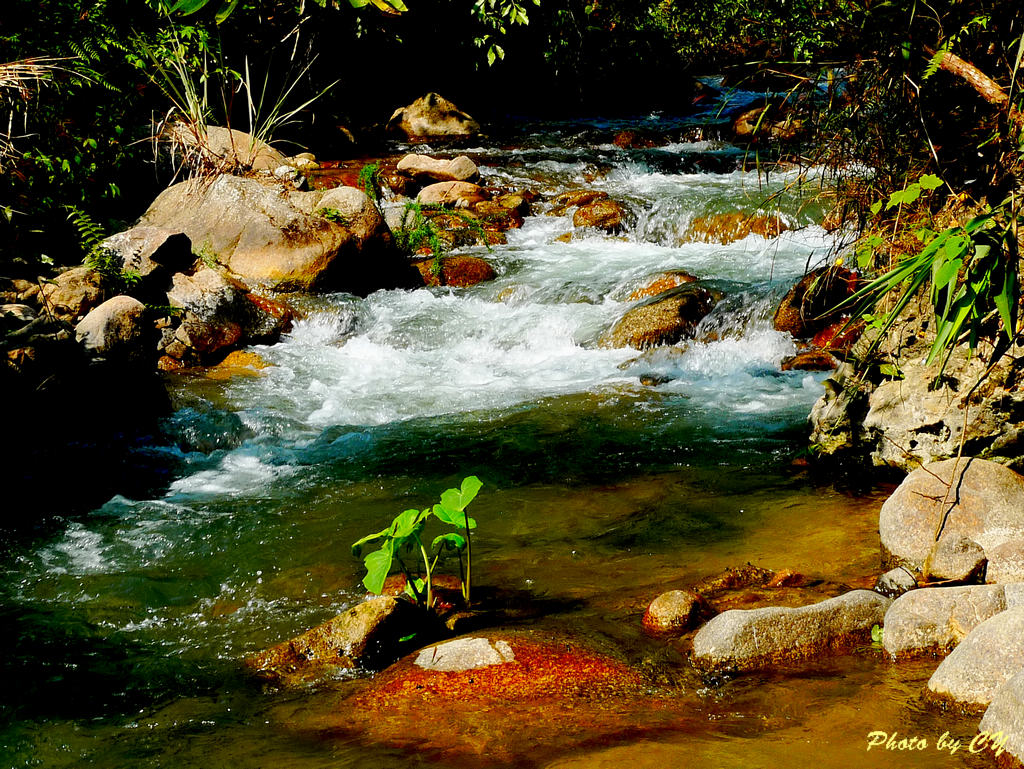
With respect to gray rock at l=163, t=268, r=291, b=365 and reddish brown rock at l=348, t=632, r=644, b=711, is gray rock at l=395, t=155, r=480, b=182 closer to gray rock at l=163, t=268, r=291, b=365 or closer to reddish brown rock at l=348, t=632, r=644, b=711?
gray rock at l=163, t=268, r=291, b=365

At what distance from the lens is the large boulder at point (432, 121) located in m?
17.8

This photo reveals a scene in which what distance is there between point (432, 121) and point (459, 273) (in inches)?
350

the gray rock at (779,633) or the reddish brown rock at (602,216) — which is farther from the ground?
the reddish brown rock at (602,216)

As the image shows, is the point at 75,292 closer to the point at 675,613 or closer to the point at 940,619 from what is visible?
the point at 675,613

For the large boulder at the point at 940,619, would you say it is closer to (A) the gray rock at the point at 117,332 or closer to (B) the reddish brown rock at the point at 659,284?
(A) the gray rock at the point at 117,332

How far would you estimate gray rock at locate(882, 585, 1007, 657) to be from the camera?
110 inches

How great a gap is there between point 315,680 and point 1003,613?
2282 mm

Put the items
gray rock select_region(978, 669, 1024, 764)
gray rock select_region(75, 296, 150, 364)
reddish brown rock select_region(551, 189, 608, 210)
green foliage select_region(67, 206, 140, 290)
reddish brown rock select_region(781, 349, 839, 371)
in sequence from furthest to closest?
reddish brown rock select_region(551, 189, 608, 210) < green foliage select_region(67, 206, 140, 290) < reddish brown rock select_region(781, 349, 839, 371) < gray rock select_region(75, 296, 150, 364) < gray rock select_region(978, 669, 1024, 764)

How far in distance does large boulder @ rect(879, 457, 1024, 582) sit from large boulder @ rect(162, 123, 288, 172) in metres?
8.91

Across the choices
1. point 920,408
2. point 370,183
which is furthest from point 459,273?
point 920,408

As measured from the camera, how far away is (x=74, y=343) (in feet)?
20.7

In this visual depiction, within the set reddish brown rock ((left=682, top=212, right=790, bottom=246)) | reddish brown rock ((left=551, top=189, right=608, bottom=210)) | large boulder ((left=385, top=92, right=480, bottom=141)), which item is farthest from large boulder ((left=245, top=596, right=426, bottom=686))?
large boulder ((left=385, top=92, right=480, bottom=141))

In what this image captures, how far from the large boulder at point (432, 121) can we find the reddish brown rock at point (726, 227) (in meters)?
7.57

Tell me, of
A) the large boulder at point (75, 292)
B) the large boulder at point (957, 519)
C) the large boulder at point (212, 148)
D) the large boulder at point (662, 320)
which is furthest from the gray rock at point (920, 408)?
the large boulder at point (212, 148)
